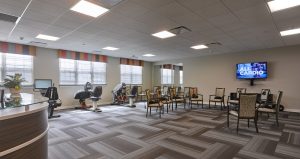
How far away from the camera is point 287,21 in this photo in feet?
12.8

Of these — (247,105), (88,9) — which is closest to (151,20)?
(88,9)

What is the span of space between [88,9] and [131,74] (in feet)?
23.5

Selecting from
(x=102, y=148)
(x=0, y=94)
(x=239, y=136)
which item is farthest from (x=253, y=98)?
(x=0, y=94)

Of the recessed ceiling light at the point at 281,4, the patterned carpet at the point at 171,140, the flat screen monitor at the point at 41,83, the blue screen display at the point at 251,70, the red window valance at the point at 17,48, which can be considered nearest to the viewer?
the patterned carpet at the point at 171,140

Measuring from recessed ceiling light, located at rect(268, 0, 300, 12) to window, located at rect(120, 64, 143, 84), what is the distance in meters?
7.80

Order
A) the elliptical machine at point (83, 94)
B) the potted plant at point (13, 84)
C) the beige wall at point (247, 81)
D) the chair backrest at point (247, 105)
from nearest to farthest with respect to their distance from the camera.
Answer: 1. the potted plant at point (13, 84)
2. the chair backrest at point (247, 105)
3. the beige wall at point (247, 81)
4. the elliptical machine at point (83, 94)

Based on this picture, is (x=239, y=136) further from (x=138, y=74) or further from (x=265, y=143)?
(x=138, y=74)

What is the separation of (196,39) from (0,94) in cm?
523

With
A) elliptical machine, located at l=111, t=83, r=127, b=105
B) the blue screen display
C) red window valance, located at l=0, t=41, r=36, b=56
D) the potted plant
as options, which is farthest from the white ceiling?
elliptical machine, located at l=111, t=83, r=127, b=105

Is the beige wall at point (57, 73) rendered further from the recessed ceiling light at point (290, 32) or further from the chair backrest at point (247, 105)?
the recessed ceiling light at point (290, 32)

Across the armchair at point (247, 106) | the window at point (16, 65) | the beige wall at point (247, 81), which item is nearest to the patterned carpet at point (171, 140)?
the armchair at point (247, 106)

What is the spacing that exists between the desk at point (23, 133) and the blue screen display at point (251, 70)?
7754mm

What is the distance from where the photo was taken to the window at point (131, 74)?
32.6ft

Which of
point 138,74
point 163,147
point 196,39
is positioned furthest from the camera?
point 138,74
